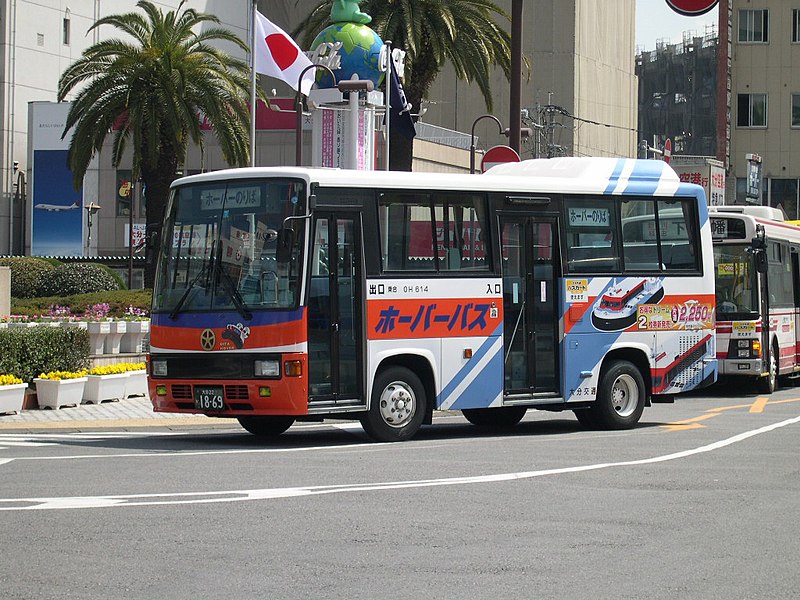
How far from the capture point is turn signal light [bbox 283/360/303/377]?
15.8 meters

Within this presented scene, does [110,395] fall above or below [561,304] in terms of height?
below

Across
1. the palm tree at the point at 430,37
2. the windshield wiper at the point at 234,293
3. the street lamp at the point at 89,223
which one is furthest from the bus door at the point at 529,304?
the street lamp at the point at 89,223

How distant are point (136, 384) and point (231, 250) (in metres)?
8.31

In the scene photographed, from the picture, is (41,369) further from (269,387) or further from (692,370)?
(692,370)

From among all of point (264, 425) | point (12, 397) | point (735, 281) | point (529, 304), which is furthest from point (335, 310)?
point (735, 281)

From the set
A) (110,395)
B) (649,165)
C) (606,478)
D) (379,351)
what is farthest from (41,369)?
(606,478)

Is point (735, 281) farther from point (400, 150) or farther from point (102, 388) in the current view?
point (400, 150)

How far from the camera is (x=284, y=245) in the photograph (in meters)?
15.9

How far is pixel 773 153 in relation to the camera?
80250mm

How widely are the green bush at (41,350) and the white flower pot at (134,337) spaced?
701 cm

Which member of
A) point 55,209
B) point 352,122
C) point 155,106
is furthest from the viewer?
point 55,209

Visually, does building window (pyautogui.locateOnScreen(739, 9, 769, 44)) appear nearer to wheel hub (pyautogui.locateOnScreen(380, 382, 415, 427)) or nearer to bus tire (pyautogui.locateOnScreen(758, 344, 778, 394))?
bus tire (pyautogui.locateOnScreen(758, 344, 778, 394))

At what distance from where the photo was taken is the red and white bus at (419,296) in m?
16.1

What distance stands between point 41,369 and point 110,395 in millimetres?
1588
